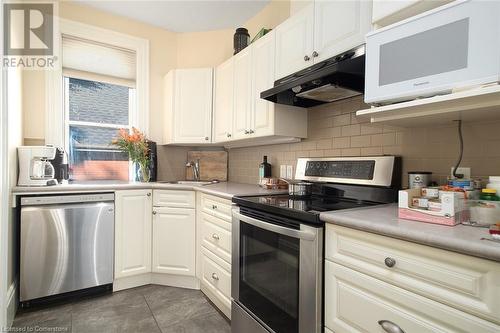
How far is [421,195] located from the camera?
3.59 ft

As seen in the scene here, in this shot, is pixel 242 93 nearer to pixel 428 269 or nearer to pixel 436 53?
pixel 436 53

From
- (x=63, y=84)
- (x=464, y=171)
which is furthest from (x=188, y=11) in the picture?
(x=464, y=171)

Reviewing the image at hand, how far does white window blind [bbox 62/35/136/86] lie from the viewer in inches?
110

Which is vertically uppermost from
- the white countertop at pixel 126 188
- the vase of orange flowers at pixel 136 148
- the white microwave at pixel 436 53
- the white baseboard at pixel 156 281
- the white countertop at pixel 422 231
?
the white microwave at pixel 436 53

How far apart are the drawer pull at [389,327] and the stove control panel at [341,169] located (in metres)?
0.81

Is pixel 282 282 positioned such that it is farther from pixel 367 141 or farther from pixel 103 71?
pixel 103 71

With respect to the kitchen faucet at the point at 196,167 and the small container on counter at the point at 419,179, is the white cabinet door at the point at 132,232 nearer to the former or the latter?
the kitchen faucet at the point at 196,167

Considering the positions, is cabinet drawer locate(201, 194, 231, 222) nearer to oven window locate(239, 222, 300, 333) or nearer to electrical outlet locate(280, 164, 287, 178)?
oven window locate(239, 222, 300, 333)

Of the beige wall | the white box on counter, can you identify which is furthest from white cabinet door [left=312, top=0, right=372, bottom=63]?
the white box on counter

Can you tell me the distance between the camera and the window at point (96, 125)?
282cm

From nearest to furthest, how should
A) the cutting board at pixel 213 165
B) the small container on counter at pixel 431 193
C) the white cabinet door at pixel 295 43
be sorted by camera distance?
the small container on counter at pixel 431 193 → the white cabinet door at pixel 295 43 → the cutting board at pixel 213 165

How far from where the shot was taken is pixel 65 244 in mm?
2164

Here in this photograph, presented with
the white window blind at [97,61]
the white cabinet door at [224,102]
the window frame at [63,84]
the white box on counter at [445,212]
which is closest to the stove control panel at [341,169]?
the white box on counter at [445,212]

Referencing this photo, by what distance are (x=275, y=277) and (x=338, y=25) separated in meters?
1.45
